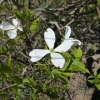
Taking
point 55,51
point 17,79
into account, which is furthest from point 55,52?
point 17,79

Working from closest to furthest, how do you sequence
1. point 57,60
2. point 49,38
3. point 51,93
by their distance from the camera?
point 57,60, point 49,38, point 51,93

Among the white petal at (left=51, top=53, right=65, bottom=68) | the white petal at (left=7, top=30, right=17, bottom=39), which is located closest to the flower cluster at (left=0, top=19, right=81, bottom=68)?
the white petal at (left=51, top=53, right=65, bottom=68)

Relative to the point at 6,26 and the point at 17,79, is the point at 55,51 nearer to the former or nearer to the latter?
the point at 17,79

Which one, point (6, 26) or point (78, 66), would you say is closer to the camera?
point (78, 66)

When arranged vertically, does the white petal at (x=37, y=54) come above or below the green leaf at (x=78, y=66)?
above

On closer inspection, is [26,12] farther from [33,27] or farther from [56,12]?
[56,12]

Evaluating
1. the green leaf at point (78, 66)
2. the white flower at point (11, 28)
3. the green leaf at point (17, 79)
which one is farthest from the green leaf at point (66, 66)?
the white flower at point (11, 28)

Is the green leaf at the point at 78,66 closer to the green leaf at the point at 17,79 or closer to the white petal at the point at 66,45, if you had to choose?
the white petal at the point at 66,45

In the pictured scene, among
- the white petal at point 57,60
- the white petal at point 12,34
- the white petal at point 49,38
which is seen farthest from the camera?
the white petal at point 12,34

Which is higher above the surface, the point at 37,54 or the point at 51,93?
the point at 37,54

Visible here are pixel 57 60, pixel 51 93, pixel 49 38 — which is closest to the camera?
pixel 57 60
